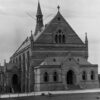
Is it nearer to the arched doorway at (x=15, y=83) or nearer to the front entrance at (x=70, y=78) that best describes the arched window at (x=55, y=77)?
the front entrance at (x=70, y=78)

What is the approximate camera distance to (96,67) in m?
65.1

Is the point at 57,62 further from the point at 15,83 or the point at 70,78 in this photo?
the point at 15,83

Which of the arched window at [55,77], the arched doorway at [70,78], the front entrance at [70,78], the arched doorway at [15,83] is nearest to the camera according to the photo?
the arched window at [55,77]

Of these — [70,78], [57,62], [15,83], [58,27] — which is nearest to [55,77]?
[57,62]

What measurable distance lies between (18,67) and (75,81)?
1961cm

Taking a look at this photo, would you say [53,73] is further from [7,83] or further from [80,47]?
[7,83]

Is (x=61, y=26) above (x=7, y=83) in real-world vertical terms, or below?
above

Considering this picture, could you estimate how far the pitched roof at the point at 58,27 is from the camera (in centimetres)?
6631

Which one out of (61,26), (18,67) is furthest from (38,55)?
(18,67)

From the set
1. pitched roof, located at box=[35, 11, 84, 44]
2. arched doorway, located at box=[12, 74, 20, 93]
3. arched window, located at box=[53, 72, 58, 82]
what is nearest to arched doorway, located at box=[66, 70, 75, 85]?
arched window, located at box=[53, 72, 58, 82]

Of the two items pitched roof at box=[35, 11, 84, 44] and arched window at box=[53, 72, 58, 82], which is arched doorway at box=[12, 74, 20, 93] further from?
arched window at box=[53, 72, 58, 82]

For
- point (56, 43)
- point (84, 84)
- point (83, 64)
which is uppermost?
point (56, 43)

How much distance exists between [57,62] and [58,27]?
26.0 feet

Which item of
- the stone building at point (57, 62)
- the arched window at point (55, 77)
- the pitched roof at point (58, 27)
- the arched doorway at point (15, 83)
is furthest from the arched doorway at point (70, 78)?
the arched doorway at point (15, 83)
